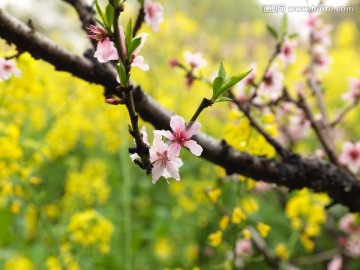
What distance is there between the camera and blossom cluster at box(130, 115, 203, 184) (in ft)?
2.26

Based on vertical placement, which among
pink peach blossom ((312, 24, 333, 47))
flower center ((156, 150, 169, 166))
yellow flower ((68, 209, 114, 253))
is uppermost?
pink peach blossom ((312, 24, 333, 47))

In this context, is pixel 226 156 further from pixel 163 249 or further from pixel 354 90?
pixel 163 249

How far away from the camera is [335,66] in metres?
7.25

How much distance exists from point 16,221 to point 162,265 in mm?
1465

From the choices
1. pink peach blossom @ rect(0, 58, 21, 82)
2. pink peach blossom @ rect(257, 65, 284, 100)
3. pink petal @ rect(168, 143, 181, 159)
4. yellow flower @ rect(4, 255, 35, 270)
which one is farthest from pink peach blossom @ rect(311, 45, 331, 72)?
yellow flower @ rect(4, 255, 35, 270)

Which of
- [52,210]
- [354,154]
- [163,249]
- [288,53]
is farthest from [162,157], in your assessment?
[52,210]

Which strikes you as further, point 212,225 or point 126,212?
point 212,225

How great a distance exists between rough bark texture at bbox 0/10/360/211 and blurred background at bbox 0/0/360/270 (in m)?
0.09

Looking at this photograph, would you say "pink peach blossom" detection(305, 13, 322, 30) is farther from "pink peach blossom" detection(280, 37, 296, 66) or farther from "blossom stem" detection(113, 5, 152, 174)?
"blossom stem" detection(113, 5, 152, 174)

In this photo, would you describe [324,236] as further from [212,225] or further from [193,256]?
[193,256]

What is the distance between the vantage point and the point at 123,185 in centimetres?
272

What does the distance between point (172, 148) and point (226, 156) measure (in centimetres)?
55

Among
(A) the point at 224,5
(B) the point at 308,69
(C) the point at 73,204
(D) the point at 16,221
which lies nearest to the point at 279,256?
(B) the point at 308,69

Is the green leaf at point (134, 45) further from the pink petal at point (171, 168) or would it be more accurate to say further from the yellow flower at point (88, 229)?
the yellow flower at point (88, 229)
